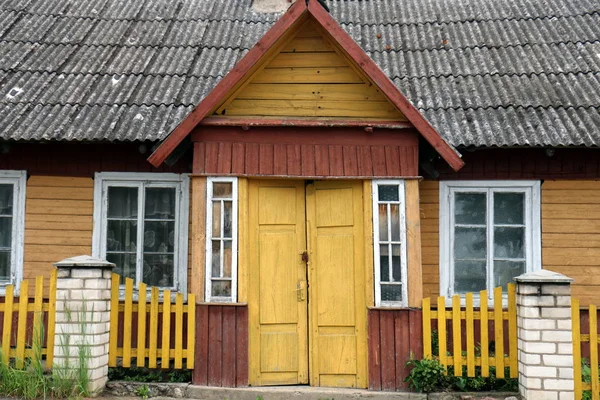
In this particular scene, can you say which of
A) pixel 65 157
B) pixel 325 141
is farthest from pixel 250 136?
pixel 65 157

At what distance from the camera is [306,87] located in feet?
20.4

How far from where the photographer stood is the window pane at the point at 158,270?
7207 mm

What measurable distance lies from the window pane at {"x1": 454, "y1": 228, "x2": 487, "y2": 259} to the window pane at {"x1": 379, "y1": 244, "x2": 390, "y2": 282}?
1554mm

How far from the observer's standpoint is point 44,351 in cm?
606

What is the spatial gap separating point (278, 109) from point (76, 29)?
15.9ft

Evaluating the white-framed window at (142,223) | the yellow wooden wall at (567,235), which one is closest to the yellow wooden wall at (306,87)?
the white-framed window at (142,223)

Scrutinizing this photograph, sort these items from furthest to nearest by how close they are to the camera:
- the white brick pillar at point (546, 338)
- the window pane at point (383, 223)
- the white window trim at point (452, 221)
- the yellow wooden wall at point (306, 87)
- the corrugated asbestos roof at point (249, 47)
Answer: the white window trim at point (452, 221) → the corrugated asbestos roof at point (249, 47) → the yellow wooden wall at point (306, 87) → the window pane at point (383, 223) → the white brick pillar at point (546, 338)

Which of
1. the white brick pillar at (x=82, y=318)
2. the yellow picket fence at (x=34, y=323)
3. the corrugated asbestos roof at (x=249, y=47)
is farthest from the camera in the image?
the corrugated asbestos roof at (x=249, y=47)

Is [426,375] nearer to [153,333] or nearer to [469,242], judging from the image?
[469,242]

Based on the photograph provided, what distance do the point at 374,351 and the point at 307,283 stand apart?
40.4 inches

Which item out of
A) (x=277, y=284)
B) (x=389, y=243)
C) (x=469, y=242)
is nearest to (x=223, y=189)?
(x=277, y=284)

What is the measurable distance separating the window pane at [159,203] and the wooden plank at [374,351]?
3010 mm

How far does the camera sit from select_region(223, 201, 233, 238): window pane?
6.06 metres

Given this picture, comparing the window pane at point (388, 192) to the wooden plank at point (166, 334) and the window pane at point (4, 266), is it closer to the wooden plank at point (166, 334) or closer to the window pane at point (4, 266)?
the wooden plank at point (166, 334)
